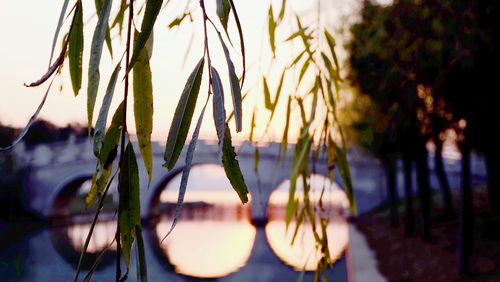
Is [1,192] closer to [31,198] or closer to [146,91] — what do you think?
[31,198]

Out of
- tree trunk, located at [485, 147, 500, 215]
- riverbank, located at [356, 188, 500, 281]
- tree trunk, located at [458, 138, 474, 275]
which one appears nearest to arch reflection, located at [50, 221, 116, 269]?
riverbank, located at [356, 188, 500, 281]

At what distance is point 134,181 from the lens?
947 millimetres

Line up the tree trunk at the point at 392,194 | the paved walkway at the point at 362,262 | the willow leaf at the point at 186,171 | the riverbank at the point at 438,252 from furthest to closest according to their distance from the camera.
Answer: the tree trunk at the point at 392,194
the paved walkway at the point at 362,262
the riverbank at the point at 438,252
the willow leaf at the point at 186,171

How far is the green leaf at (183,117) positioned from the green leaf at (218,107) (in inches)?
1.5

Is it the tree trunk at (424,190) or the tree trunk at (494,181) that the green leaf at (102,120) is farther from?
the tree trunk at (494,181)

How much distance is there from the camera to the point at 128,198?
93 centimetres

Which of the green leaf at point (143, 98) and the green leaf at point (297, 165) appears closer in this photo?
the green leaf at point (143, 98)

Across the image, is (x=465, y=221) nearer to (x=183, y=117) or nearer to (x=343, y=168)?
(x=343, y=168)

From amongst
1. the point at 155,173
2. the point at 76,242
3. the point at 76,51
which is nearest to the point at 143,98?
the point at 76,51

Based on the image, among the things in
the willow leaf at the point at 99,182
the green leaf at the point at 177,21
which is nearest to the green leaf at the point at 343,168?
Answer: the green leaf at the point at 177,21

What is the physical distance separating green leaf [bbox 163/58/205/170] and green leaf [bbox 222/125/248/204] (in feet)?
0.20

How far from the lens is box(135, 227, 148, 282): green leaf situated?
0.93 meters

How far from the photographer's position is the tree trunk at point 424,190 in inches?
425

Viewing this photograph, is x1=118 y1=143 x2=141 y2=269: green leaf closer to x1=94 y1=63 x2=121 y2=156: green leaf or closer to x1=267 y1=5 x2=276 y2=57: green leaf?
x1=94 y1=63 x2=121 y2=156: green leaf
